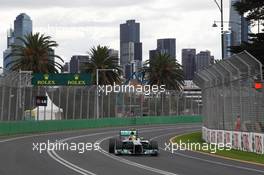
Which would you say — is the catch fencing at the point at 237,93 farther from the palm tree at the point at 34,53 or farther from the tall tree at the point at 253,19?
the palm tree at the point at 34,53

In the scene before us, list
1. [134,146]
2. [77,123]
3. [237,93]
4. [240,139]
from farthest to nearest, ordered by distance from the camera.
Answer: [77,123], [237,93], [240,139], [134,146]

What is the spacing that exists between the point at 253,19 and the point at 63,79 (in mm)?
31467

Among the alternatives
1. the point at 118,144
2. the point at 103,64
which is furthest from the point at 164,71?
the point at 118,144

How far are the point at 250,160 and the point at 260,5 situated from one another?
2208cm

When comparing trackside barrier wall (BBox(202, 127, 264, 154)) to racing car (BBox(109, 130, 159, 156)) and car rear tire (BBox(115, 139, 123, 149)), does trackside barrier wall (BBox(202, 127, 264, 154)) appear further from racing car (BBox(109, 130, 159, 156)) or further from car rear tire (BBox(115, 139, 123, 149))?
car rear tire (BBox(115, 139, 123, 149))

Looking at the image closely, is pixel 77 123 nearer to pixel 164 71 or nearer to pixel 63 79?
pixel 63 79

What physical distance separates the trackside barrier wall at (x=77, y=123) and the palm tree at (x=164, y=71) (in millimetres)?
9342

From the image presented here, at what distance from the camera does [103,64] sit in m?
86.1

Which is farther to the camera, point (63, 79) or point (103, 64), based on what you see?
point (103, 64)

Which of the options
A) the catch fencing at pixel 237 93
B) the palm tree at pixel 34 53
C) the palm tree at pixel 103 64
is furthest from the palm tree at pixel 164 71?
the catch fencing at pixel 237 93

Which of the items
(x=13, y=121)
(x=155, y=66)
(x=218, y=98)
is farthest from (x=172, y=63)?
(x=218, y=98)

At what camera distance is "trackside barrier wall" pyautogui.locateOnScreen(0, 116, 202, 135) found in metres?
46.0

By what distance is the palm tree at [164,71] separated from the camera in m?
91.4

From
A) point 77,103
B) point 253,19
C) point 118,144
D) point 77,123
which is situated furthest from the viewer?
Answer: point 77,103
